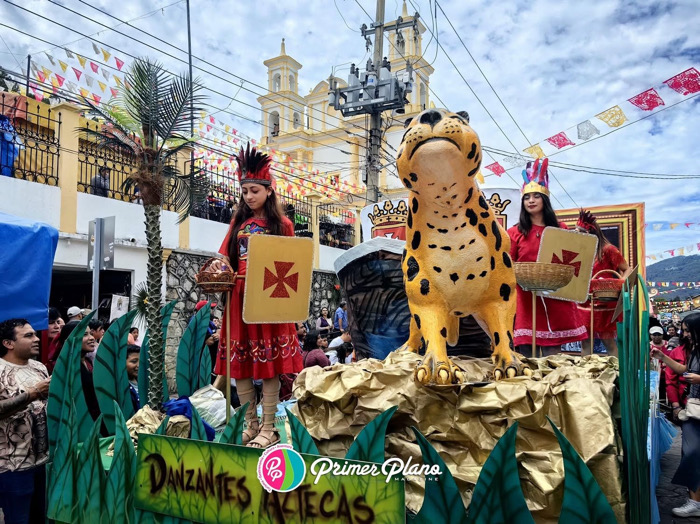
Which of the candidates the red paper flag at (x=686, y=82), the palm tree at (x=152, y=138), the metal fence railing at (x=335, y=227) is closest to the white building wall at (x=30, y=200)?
the palm tree at (x=152, y=138)

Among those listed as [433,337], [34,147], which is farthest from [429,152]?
[34,147]

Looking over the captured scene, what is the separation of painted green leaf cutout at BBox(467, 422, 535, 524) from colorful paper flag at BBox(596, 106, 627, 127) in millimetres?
6077

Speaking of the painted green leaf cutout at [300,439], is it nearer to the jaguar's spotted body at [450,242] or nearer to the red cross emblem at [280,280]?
the jaguar's spotted body at [450,242]

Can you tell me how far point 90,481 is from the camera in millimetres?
2152

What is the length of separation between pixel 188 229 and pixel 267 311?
663 centimetres

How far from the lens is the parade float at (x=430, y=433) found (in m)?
1.59

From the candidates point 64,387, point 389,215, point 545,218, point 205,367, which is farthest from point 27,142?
point 545,218

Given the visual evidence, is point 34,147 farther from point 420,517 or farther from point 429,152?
point 420,517

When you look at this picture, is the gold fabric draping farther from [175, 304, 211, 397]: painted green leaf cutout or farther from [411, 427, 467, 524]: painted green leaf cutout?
[175, 304, 211, 397]: painted green leaf cutout

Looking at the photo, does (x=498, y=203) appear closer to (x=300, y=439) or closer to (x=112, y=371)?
(x=112, y=371)

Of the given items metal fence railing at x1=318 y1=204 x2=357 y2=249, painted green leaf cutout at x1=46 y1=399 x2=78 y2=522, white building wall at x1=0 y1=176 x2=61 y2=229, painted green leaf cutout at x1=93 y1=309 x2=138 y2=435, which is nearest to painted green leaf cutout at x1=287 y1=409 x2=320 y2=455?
painted green leaf cutout at x1=46 y1=399 x2=78 y2=522

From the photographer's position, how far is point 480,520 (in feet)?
5.23

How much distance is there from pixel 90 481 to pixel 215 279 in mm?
980

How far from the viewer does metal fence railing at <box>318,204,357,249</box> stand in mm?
13180
